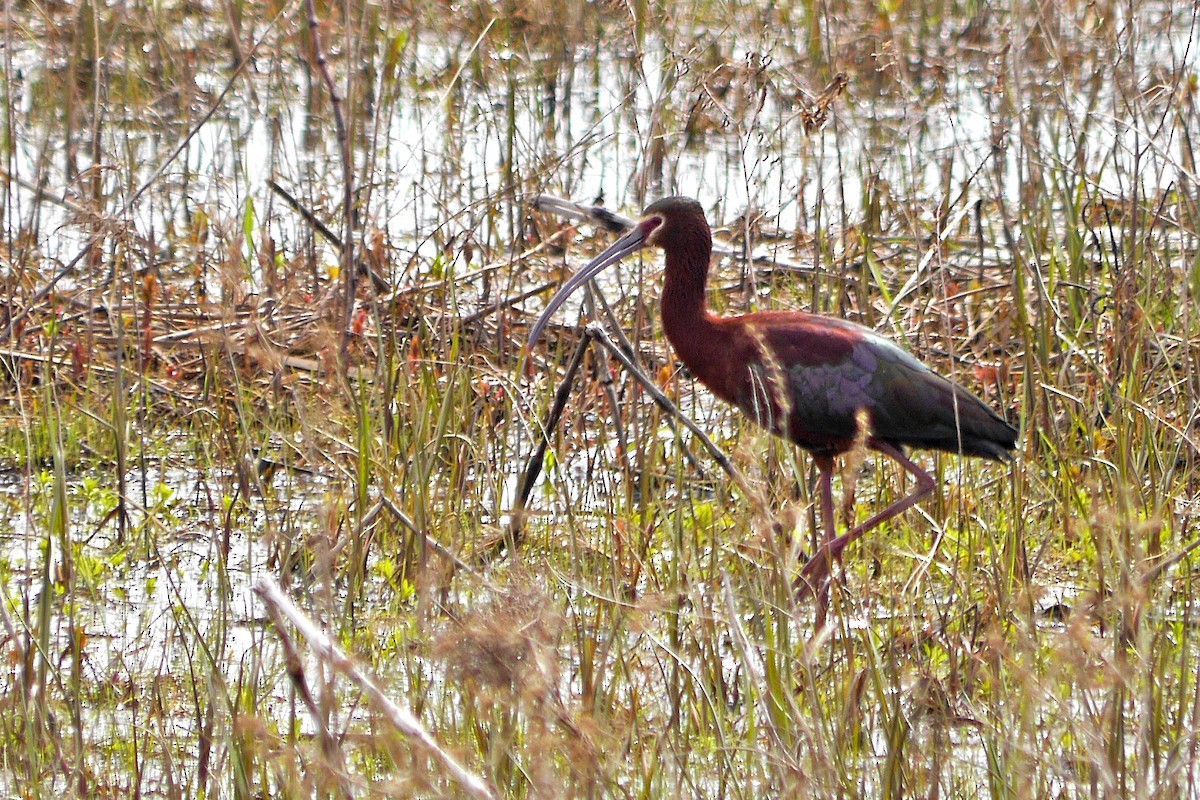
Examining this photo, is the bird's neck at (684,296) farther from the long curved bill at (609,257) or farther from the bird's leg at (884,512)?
the bird's leg at (884,512)

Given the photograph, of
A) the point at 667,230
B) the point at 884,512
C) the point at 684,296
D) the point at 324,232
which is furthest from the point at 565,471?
the point at 324,232

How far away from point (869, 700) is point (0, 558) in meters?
1.95

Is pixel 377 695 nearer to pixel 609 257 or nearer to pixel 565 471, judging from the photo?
pixel 565 471

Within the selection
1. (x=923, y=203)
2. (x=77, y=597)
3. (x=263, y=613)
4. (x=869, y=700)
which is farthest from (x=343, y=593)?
(x=923, y=203)

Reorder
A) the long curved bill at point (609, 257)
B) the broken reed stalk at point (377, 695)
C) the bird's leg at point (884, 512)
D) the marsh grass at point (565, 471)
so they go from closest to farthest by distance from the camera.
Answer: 1. the broken reed stalk at point (377, 695)
2. the marsh grass at point (565, 471)
3. the bird's leg at point (884, 512)
4. the long curved bill at point (609, 257)

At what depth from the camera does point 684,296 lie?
4215mm

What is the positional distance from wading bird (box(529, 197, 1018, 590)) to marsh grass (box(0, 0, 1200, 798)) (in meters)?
0.11

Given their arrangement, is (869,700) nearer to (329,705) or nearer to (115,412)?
(329,705)

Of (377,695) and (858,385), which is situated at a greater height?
(377,695)

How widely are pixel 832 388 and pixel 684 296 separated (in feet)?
1.49

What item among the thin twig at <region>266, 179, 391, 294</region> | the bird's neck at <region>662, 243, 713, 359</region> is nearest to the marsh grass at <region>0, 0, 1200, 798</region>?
the thin twig at <region>266, 179, 391, 294</region>

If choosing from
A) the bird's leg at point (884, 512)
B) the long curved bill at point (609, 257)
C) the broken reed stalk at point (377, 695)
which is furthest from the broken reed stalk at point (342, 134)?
the long curved bill at point (609, 257)

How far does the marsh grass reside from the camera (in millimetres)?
2254

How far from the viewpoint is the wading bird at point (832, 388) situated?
12.7 feet
